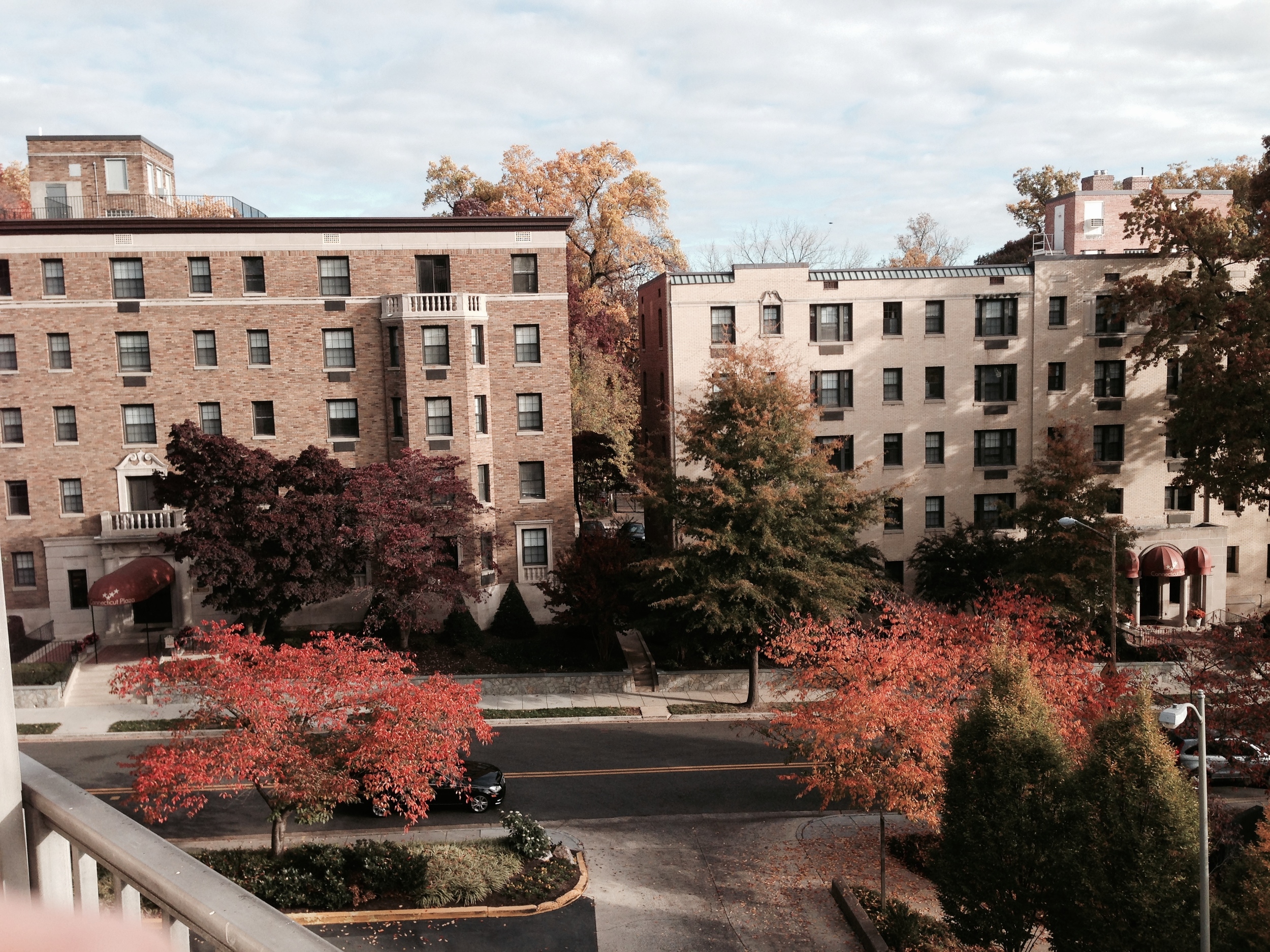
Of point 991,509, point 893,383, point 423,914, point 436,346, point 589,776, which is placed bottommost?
point 589,776

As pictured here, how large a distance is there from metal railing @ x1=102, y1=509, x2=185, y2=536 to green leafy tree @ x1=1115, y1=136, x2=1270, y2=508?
1642 inches

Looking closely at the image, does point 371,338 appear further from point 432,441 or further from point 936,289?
point 936,289

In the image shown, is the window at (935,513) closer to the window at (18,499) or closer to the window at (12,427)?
the window at (18,499)

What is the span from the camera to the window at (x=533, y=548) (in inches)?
1710

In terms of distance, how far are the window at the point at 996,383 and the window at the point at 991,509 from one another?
14.3 ft

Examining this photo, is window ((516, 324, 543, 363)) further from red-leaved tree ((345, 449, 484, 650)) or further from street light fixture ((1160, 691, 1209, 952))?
street light fixture ((1160, 691, 1209, 952))

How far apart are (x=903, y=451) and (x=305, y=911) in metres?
32.9

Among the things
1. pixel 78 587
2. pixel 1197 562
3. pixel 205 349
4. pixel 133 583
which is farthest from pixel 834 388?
pixel 78 587

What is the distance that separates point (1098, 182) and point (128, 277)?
181ft

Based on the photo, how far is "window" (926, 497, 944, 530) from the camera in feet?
151

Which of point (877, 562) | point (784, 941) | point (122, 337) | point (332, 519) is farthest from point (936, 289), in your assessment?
point (122, 337)

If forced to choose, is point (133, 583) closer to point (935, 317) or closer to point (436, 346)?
point (436, 346)

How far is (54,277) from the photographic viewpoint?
40.7 meters

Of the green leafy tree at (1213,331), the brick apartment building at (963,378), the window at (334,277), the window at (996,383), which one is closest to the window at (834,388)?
the brick apartment building at (963,378)
